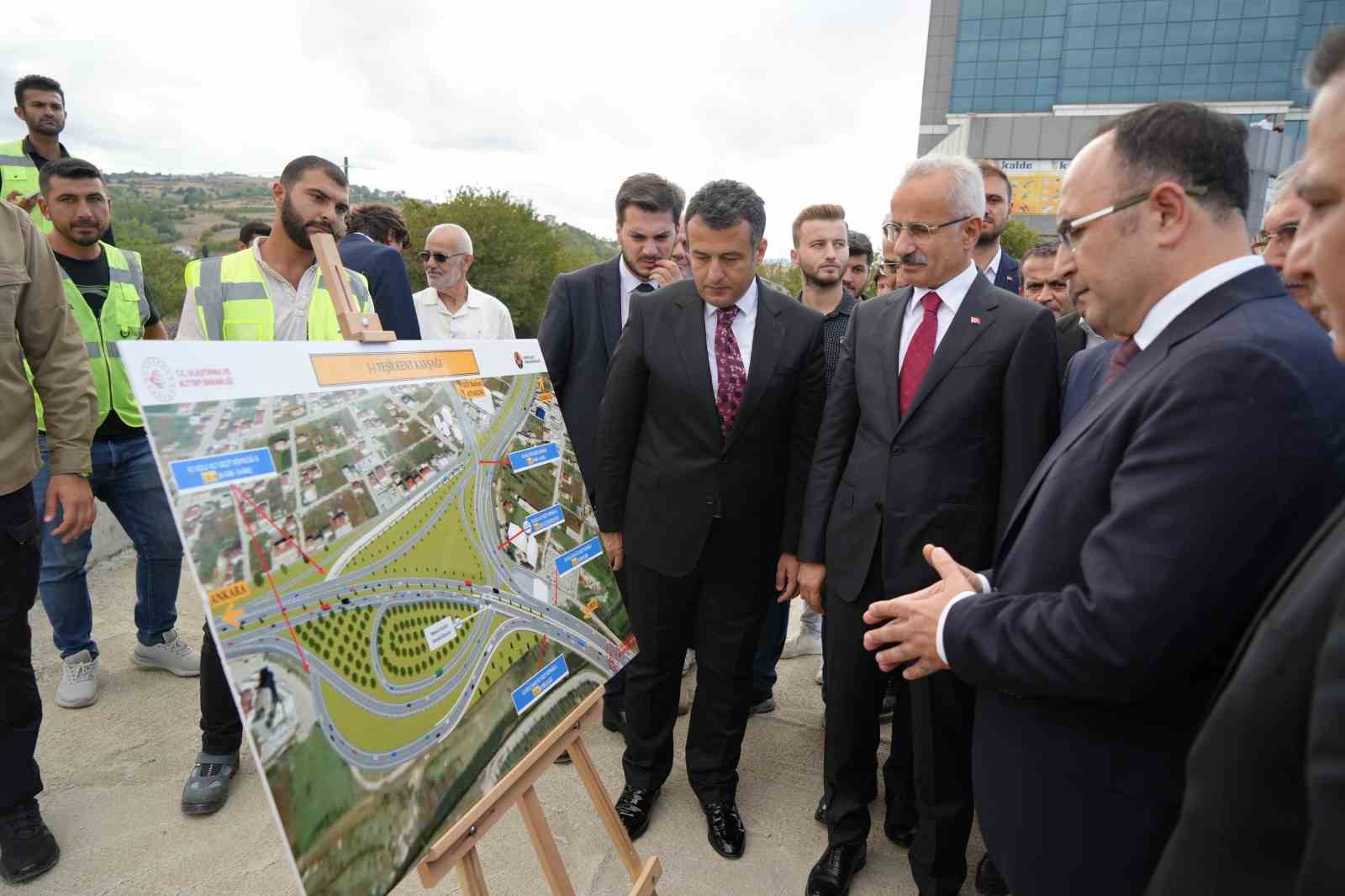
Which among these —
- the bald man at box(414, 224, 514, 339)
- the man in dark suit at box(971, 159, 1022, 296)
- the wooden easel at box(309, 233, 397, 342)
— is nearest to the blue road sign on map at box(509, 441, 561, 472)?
the wooden easel at box(309, 233, 397, 342)

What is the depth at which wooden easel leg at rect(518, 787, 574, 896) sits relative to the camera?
1.67 metres

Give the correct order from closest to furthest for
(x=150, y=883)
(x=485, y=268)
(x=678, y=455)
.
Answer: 1. (x=150, y=883)
2. (x=678, y=455)
3. (x=485, y=268)

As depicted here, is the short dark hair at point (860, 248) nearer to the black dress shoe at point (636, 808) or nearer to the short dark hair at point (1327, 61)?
the black dress shoe at point (636, 808)

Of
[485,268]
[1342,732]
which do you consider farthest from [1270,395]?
[485,268]

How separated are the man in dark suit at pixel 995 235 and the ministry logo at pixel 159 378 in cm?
342

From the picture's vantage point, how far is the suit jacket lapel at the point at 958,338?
215 centimetres

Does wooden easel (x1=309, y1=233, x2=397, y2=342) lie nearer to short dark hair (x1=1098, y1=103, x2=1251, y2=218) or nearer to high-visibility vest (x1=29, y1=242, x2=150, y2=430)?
short dark hair (x1=1098, y1=103, x2=1251, y2=218)

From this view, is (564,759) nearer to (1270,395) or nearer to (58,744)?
(58,744)

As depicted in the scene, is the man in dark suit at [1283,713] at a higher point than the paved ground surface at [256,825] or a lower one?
higher

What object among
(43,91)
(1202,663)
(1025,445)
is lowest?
(1202,663)

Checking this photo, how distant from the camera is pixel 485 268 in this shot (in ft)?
99.8

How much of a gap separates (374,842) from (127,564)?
15.7 feet

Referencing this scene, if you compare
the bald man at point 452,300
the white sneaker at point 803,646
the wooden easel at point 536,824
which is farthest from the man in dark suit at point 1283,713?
the bald man at point 452,300

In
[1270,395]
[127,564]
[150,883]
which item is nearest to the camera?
[1270,395]
